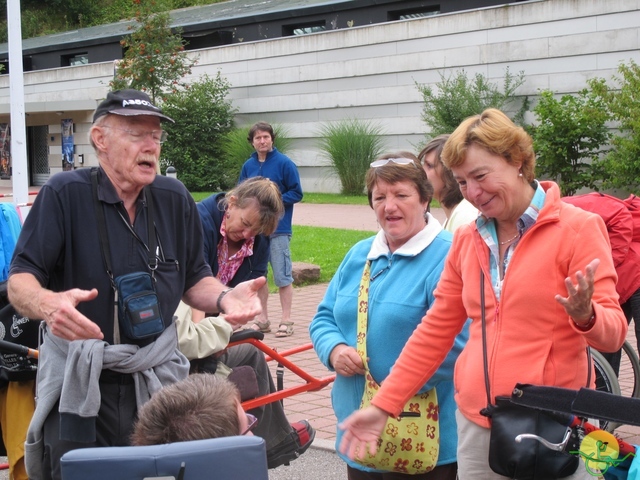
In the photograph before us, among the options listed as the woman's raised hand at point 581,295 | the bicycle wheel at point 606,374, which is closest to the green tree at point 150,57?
the bicycle wheel at point 606,374

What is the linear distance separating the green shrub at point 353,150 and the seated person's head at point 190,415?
23124 millimetres

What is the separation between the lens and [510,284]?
2742 mm

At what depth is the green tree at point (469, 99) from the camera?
75.6ft

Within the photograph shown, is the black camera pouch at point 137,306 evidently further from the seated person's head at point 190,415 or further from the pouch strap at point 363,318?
the pouch strap at point 363,318

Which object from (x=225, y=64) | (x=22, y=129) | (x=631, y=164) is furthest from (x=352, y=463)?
(x=225, y=64)

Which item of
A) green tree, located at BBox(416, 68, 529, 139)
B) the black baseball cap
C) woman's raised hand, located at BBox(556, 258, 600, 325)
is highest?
green tree, located at BBox(416, 68, 529, 139)

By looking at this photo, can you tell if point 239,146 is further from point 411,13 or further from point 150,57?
point 411,13

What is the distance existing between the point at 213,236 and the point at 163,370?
81.9 inches

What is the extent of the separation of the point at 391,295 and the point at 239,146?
23951 mm

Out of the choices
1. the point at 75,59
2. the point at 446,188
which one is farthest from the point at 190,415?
the point at 75,59

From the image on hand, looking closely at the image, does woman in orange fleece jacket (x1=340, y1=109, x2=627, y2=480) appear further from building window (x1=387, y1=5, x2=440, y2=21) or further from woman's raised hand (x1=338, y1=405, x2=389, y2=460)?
building window (x1=387, y1=5, x2=440, y2=21)

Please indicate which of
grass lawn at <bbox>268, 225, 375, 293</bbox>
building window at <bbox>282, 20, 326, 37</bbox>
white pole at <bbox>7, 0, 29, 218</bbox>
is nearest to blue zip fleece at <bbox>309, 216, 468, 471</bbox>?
white pole at <bbox>7, 0, 29, 218</bbox>

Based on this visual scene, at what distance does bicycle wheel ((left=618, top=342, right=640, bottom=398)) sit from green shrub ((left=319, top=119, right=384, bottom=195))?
18.8m

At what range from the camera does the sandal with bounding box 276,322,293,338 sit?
889cm
